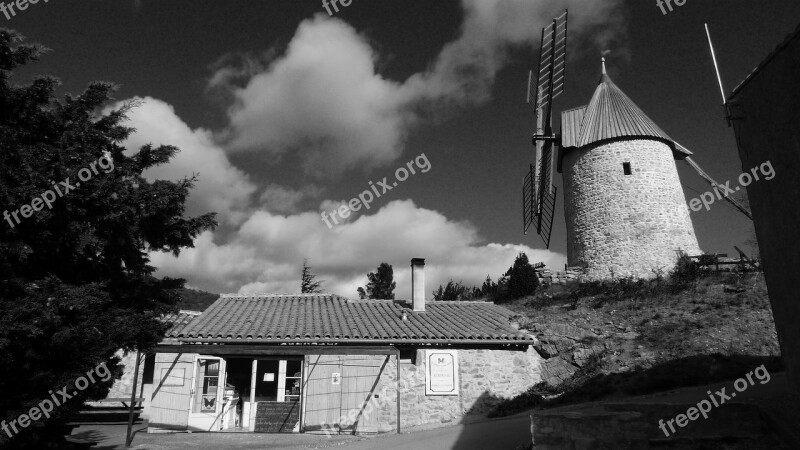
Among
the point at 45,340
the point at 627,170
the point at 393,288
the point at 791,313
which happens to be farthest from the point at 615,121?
the point at 45,340

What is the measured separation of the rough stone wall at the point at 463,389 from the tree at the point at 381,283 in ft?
70.9

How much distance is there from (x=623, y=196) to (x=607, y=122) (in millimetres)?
3417

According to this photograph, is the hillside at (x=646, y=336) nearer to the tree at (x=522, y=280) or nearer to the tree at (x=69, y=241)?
the tree at (x=522, y=280)

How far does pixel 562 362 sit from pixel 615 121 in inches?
468

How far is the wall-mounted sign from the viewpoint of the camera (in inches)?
498

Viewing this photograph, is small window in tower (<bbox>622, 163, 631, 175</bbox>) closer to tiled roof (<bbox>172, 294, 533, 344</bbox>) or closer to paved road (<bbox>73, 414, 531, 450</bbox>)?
tiled roof (<bbox>172, 294, 533, 344</bbox>)

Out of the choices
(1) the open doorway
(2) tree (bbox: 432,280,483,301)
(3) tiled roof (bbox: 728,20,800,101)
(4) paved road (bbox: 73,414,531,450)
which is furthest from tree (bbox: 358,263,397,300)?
(3) tiled roof (bbox: 728,20,800,101)

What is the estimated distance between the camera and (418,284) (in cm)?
1612

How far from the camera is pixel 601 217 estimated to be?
20.6m

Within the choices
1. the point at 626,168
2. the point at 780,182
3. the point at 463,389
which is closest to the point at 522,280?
the point at 626,168

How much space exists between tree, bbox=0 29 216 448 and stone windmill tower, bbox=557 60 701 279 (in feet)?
54.6

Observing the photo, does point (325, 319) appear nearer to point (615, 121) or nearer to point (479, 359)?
point (479, 359)

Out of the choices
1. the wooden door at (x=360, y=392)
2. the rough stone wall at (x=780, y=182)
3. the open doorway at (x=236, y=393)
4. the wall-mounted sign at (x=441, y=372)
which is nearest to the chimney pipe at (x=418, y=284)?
the wall-mounted sign at (x=441, y=372)

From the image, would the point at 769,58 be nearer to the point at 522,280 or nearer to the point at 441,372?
the point at 441,372
